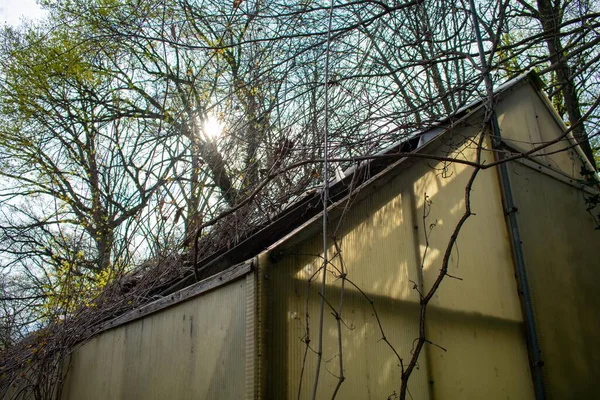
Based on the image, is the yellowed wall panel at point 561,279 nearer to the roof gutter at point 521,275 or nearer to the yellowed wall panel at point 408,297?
the roof gutter at point 521,275

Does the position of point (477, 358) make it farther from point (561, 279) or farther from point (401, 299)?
point (561, 279)

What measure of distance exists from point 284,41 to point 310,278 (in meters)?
2.40

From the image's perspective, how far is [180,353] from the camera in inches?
94.7

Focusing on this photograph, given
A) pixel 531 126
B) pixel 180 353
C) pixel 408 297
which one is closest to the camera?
pixel 180 353

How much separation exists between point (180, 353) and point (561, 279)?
3.07 metres

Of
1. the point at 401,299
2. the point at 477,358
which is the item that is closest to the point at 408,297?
the point at 401,299

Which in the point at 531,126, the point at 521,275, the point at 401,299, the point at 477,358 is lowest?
the point at 477,358

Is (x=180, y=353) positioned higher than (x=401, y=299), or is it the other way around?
(x=401, y=299)

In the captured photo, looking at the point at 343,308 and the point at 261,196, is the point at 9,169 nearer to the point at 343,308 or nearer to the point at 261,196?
the point at 261,196

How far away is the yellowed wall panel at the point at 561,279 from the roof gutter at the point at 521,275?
7 centimetres

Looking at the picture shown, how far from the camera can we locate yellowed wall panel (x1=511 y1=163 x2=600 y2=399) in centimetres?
321

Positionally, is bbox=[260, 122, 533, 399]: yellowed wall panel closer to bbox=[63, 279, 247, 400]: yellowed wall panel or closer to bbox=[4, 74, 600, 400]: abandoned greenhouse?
bbox=[4, 74, 600, 400]: abandoned greenhouse

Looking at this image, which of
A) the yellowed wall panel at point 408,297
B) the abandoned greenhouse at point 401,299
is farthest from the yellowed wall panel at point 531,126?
the yellowed wall panel at point 408,297

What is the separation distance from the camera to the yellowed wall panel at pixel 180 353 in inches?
77.2
